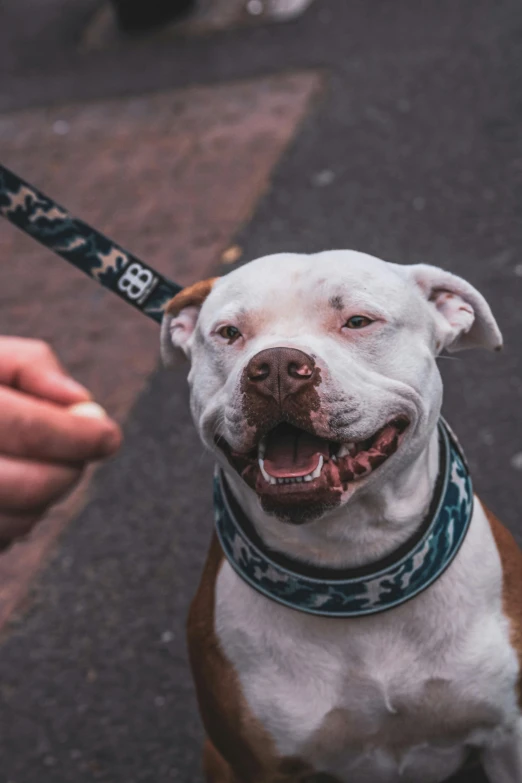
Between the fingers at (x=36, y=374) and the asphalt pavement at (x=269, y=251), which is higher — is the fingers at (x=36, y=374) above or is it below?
above

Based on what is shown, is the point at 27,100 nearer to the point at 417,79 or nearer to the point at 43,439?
the point at 417,79

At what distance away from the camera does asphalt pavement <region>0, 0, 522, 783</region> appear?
392 centimetres

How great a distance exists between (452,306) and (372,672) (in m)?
0.92

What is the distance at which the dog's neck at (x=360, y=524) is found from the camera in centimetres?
252

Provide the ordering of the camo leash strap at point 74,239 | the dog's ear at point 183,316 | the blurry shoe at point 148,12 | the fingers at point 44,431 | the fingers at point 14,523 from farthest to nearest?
the blurry shoe at point 148,12, the camo leash strap at point 74,239, the dog's ear at point 183,316, the fingers at point 14,523, the fingers at point 44,431

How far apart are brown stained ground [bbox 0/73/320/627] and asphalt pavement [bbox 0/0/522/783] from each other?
196 mm

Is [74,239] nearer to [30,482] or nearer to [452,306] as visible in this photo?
[452,306]

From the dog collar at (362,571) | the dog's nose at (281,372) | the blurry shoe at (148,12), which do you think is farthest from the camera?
the blurry shoe at (148,12)

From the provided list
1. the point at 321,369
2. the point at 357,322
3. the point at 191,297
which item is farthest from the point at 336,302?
the point at 191,297

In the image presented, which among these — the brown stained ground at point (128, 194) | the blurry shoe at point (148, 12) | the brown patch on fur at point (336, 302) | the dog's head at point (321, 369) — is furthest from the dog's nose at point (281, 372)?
the blurry shoe at point (148, 12)

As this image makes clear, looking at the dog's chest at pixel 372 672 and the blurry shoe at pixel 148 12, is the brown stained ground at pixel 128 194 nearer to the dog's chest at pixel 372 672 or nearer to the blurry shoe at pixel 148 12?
the blurry shoe at pixel 148 12

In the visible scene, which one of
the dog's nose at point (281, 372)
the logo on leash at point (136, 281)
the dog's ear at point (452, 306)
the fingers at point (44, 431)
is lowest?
the dog's ear at point (452, 306)

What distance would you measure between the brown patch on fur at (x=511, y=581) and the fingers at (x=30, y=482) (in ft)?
4.51

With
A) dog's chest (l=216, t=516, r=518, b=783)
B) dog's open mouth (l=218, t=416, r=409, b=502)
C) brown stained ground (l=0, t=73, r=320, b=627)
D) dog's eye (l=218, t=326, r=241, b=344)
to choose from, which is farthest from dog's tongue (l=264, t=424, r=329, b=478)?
brown stained ground (l=0, t=73, r=320, b=627)
